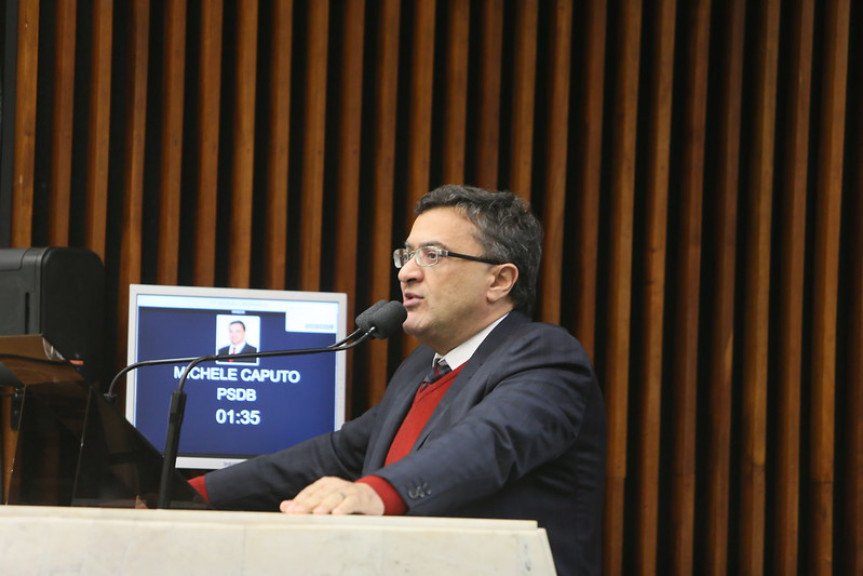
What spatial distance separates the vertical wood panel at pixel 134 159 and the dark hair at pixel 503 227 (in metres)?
1.39

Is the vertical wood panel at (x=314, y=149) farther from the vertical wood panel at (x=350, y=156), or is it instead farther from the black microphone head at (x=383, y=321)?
the black microphone head at (x=383, y=321)

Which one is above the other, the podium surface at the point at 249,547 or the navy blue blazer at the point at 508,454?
the podium surface at the point at 249,547

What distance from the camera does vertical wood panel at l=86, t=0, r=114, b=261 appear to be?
3383 mm

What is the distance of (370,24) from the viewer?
12.1ft

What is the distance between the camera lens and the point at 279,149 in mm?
3453

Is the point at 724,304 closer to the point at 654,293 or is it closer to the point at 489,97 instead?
the point at 654,293

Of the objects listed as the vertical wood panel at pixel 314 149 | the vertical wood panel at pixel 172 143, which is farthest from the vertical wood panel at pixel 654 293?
the vertical wood panel at pixel 172 143

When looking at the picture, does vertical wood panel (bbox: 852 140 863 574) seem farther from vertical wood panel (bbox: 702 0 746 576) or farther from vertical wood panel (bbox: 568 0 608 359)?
vertical wood panel (bbox: 568 0 608 359)

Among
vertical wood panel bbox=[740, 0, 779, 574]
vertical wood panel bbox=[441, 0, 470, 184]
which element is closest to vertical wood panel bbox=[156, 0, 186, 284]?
vertical wood panel bbox=[441, 0, 470, 184]

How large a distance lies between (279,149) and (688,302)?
1.52 meters

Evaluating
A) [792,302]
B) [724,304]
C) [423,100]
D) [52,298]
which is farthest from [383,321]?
[792,302]

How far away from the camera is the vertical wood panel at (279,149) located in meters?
3.44

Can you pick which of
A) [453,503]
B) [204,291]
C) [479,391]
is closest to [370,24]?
[204,291]

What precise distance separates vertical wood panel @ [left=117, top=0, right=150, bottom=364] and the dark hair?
4.55ft
